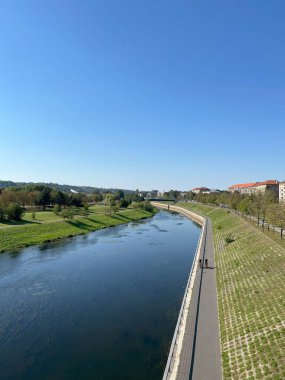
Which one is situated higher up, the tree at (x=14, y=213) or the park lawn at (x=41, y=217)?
the tree at (x=14, y=213)

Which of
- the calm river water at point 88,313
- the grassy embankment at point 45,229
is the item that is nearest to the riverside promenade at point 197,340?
the calm river water at point 88,313

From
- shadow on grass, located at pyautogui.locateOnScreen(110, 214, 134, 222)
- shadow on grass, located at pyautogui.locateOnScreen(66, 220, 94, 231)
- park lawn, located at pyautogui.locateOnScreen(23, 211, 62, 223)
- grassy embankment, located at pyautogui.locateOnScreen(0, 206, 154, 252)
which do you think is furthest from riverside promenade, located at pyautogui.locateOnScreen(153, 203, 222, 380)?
shadow on grass, located at pyautogui.locateOnScreen(110, 214, 134, 222)

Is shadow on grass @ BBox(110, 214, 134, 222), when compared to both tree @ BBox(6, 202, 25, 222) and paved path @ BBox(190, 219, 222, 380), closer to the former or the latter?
tree @ BBox(6, 202, 25, 222)

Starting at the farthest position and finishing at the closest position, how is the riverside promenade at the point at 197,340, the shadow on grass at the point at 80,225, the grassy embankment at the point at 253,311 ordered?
1. the shadow on grass at the point at 80,225
2. the grassy embankment at the point at 253,311
3. the riverside promenade at the point at 197,340

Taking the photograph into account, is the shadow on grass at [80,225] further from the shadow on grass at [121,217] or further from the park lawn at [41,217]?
the shadow on grass at [121,217]

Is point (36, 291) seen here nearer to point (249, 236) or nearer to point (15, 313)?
point (15, 313)

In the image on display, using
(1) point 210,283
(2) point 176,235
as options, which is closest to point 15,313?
(1) point 210,283

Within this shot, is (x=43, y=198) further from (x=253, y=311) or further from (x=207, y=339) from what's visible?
(x=207, y=339)
